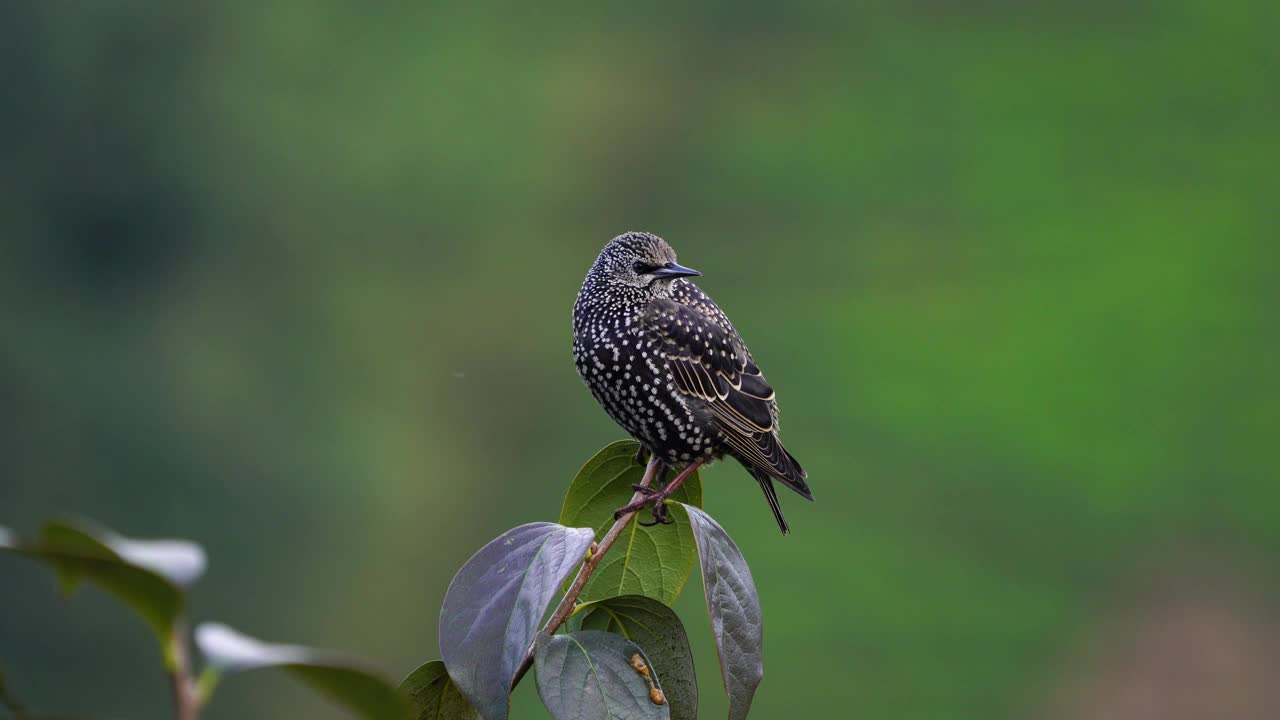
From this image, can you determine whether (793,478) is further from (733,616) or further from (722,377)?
(733,616)

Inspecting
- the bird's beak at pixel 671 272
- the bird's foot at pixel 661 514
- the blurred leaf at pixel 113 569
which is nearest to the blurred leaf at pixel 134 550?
the blurred leaf at pixel 113 569

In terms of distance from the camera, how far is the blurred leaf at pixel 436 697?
5.24 feet

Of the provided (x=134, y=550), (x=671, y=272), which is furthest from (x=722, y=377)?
(x=134, y=550)

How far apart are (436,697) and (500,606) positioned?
175 mm

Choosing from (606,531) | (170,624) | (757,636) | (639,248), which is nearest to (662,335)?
(639,248)

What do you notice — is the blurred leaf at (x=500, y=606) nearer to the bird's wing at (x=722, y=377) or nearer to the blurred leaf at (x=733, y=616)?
the blurred leaf at (x=733, y=616)

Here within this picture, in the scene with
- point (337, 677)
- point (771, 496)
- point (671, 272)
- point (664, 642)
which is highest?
point (337, 677)

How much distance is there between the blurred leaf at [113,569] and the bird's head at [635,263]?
7.22 feet

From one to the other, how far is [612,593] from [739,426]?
1.12 meters

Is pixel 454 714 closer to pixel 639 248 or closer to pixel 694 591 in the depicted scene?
pixel 639 248

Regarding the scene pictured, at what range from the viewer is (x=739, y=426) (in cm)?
305

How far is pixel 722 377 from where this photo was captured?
3.12 m

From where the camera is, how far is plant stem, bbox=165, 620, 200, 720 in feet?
2.66

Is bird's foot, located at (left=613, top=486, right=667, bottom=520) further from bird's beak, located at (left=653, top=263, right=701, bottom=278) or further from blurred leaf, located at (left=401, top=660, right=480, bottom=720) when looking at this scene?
bird's beak, located at (left=653, top=263, right=701, bottom=278)
